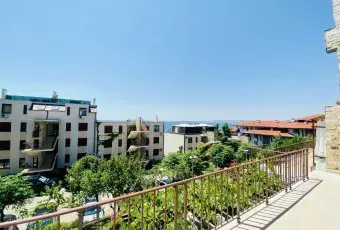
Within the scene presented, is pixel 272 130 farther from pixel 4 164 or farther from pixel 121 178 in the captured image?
pixel 4 164

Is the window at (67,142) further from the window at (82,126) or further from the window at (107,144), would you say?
the window at (107,144)

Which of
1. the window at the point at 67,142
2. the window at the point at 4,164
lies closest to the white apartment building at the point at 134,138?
the window at the point at 67,142

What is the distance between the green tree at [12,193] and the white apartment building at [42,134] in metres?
9.51

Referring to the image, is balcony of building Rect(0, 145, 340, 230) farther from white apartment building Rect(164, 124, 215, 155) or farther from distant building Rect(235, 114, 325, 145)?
distant building Rect(235, 114, 325, 145)

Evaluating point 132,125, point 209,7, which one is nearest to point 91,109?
point 132,125

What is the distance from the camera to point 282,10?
29.6 ft

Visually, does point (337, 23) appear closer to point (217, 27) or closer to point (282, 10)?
point (282, 10)

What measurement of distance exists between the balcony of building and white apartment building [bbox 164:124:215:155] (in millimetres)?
27635

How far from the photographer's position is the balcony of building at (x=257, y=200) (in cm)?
268

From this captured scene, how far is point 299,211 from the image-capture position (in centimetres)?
363

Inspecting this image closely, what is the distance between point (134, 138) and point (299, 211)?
83.4 ft

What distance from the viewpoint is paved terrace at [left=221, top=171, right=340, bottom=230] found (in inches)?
125

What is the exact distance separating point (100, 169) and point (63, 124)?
1019cm

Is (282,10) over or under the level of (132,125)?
over
